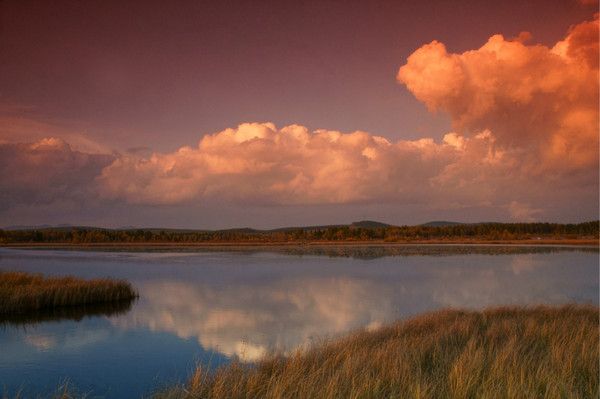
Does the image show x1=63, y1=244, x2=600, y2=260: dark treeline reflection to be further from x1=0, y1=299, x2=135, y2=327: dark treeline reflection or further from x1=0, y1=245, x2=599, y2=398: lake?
x1=0, y1=299, x2=135, y2=327: dark treeline reflection

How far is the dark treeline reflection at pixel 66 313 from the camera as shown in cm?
1948

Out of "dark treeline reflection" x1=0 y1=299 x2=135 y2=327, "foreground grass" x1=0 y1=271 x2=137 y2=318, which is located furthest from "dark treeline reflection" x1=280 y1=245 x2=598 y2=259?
"dark treeline reflection" x1=0 y1=299 x2=135 y2=327

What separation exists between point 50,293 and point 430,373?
2083cm

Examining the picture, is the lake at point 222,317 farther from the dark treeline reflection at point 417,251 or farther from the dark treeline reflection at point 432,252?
the dark treeline reflection at point 417,251

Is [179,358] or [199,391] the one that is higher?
[199,391]

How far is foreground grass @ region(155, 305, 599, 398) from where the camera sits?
7062mm

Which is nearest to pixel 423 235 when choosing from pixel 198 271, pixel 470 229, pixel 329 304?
pixel 470 229

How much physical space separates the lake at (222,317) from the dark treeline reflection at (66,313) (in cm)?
15

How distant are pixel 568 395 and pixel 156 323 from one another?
1662 centimetres

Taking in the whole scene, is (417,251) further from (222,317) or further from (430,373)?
(430,373)

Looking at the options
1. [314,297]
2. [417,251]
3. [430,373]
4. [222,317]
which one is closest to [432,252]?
[417,251]

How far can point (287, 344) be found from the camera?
15.4m

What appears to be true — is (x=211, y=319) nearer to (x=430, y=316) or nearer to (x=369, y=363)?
(x=430, y=316)

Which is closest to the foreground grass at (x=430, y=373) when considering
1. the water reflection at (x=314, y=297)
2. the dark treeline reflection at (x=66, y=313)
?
the water reflection at (x=314, y=297)
